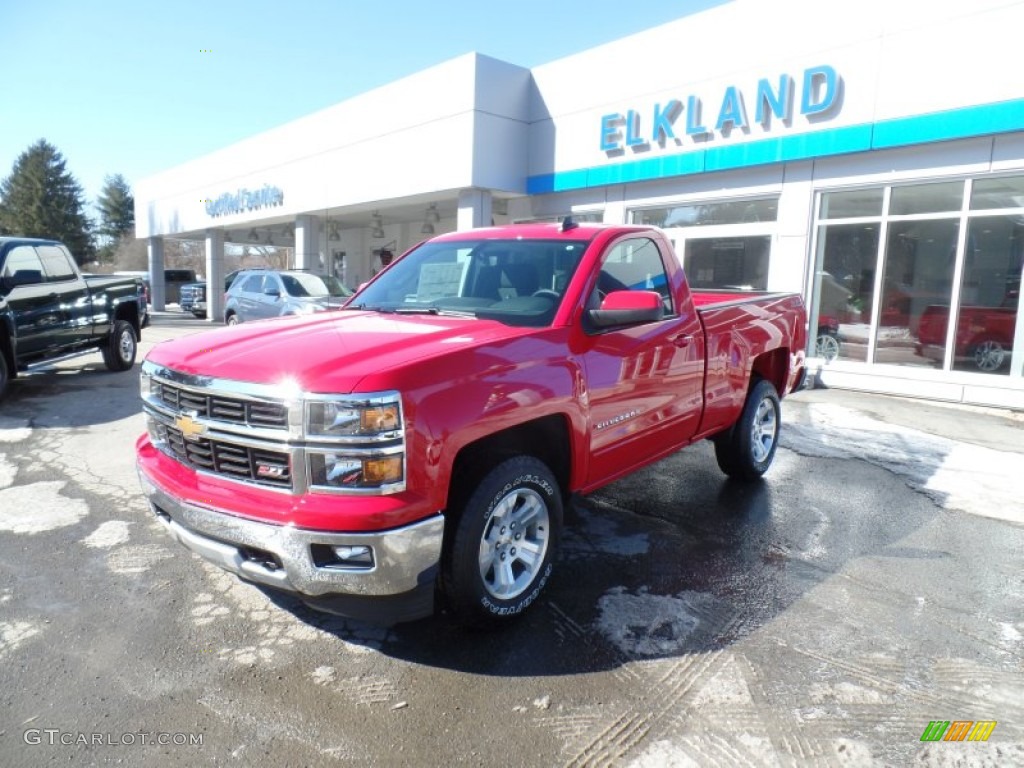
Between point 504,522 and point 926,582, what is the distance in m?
2.58

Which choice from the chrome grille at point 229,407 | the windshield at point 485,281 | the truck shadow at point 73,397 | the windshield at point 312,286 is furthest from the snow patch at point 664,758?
the windshield at point 312,286

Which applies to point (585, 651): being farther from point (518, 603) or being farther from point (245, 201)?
point (245, 201)

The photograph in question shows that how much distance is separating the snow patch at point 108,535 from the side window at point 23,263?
18.4 feet

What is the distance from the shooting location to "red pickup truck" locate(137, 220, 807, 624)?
264cm

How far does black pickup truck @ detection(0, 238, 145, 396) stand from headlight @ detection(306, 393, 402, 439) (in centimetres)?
765

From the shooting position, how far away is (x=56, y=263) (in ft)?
30.8

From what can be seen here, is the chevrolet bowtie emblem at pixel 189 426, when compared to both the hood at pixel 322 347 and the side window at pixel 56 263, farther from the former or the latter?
the side window at pixel 56 263

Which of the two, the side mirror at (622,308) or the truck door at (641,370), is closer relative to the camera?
the side mirror at (622,308)

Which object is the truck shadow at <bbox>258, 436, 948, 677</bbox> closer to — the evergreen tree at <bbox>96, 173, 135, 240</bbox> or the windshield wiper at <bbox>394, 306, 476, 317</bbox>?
the windshield wiper at <bbox>394, 306, 476, 317</bbox>

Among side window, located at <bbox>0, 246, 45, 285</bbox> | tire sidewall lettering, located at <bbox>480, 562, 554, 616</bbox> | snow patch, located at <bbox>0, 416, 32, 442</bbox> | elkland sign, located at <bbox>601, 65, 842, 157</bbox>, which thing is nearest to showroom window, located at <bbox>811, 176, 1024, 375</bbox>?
elkland sign, located at <bbox>601, 65, 842, 157</bbox>

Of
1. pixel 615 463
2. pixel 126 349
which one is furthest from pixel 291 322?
pixel 126 349

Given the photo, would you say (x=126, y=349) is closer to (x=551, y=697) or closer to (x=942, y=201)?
(x=551, y=697)

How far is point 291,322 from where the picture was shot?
3693 mm

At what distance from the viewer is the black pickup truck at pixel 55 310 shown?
8.31 m
